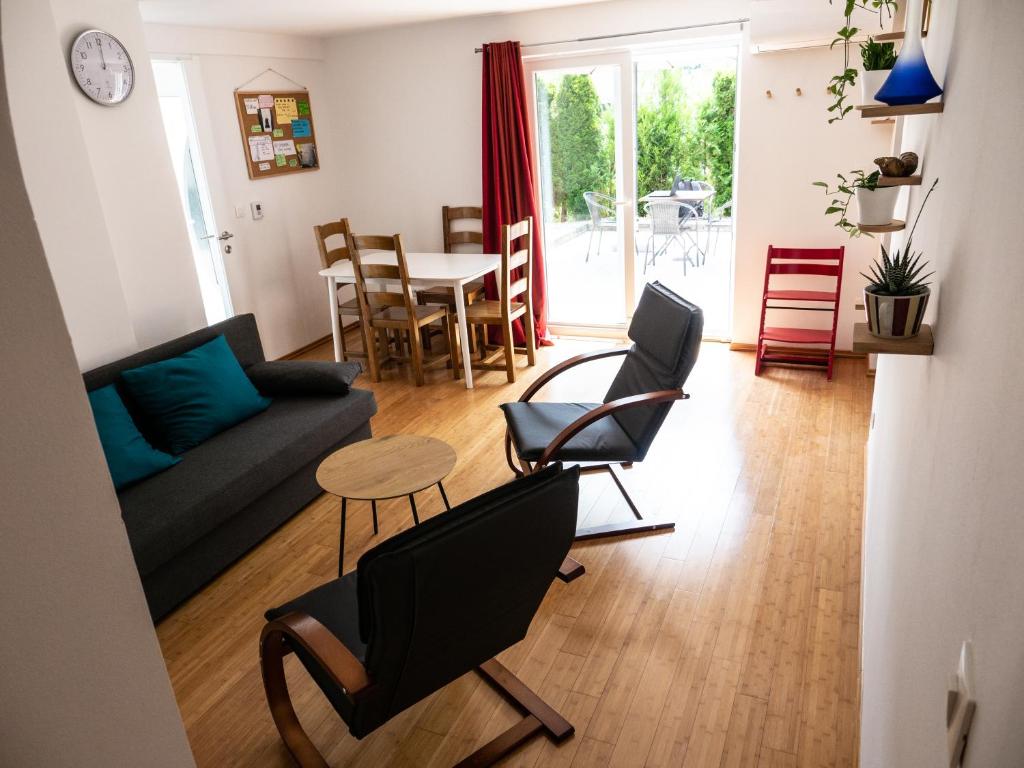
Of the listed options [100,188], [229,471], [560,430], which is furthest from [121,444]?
[560,430]

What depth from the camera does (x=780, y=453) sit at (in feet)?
12.3

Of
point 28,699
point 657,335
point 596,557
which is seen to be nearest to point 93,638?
point 28,699

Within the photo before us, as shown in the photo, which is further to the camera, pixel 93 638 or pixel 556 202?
pixel 556 202

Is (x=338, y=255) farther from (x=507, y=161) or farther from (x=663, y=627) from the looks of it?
(x=663, y=627)

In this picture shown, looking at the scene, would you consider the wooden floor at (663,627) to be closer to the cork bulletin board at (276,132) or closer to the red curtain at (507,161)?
the red curtain at (507,161)

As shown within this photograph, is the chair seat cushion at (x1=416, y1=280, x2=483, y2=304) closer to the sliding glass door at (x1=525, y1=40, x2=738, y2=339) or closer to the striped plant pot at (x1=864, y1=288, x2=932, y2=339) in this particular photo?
the sliding glass door at (x1=525, y1=40, x2=738, y2=339)

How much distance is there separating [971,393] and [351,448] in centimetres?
245

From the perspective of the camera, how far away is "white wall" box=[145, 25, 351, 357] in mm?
4906

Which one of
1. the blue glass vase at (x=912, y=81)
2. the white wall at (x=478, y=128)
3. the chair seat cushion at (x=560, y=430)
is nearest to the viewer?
the blue glass vase at (x=912, y=81)

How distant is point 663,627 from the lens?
102 inches

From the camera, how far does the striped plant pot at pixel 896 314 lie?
4.42 ft

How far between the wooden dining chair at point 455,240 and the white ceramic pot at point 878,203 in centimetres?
368

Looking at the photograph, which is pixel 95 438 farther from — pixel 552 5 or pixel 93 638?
pixel 552 5

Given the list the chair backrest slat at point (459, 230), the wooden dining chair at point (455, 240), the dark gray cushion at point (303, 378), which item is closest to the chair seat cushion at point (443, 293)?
the wooden dining chair at point (455, 240)
